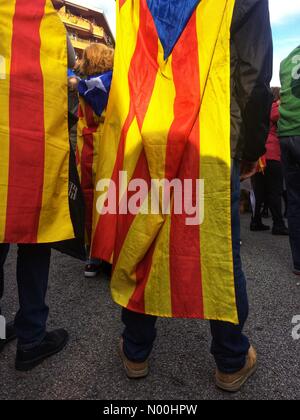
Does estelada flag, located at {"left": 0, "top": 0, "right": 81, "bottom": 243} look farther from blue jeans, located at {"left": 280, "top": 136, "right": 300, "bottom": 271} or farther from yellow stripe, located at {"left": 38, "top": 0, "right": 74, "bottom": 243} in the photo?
blue jeans, located at {"left": 280, "top": 136, "right": 300, "bottom": 271}

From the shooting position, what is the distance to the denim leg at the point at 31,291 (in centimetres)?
162

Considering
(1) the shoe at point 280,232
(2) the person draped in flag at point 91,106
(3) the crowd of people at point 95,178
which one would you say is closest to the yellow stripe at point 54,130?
(3) the crowd of people at point 95,178

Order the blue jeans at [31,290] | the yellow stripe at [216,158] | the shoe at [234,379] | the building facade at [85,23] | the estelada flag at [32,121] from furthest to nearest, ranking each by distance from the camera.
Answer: the building facade at [85,23] → the blue jeans at [31,290] → the shoe at [234,379] → the estelada flag at [32,121] → the yellow stripe at [216,158]

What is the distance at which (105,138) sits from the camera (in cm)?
159

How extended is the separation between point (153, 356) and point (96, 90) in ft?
5.13

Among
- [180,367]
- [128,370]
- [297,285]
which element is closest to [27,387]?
[128,370]

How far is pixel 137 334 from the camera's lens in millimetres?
1530

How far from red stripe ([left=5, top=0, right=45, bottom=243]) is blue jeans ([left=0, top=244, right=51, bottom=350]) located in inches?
7.6

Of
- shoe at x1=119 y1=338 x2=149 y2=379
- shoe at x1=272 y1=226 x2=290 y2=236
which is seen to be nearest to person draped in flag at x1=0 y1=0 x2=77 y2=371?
shoe at x1=119 y1=338 x2=149 y2=379

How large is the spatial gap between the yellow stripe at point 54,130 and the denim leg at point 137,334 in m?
0.44

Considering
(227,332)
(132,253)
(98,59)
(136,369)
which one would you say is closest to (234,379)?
(227,332)

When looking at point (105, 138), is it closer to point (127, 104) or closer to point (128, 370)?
point (127, 104)

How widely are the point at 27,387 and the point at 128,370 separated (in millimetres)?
428

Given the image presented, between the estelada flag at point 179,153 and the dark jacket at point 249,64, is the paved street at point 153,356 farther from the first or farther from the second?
the dark jacket at point 249,64
